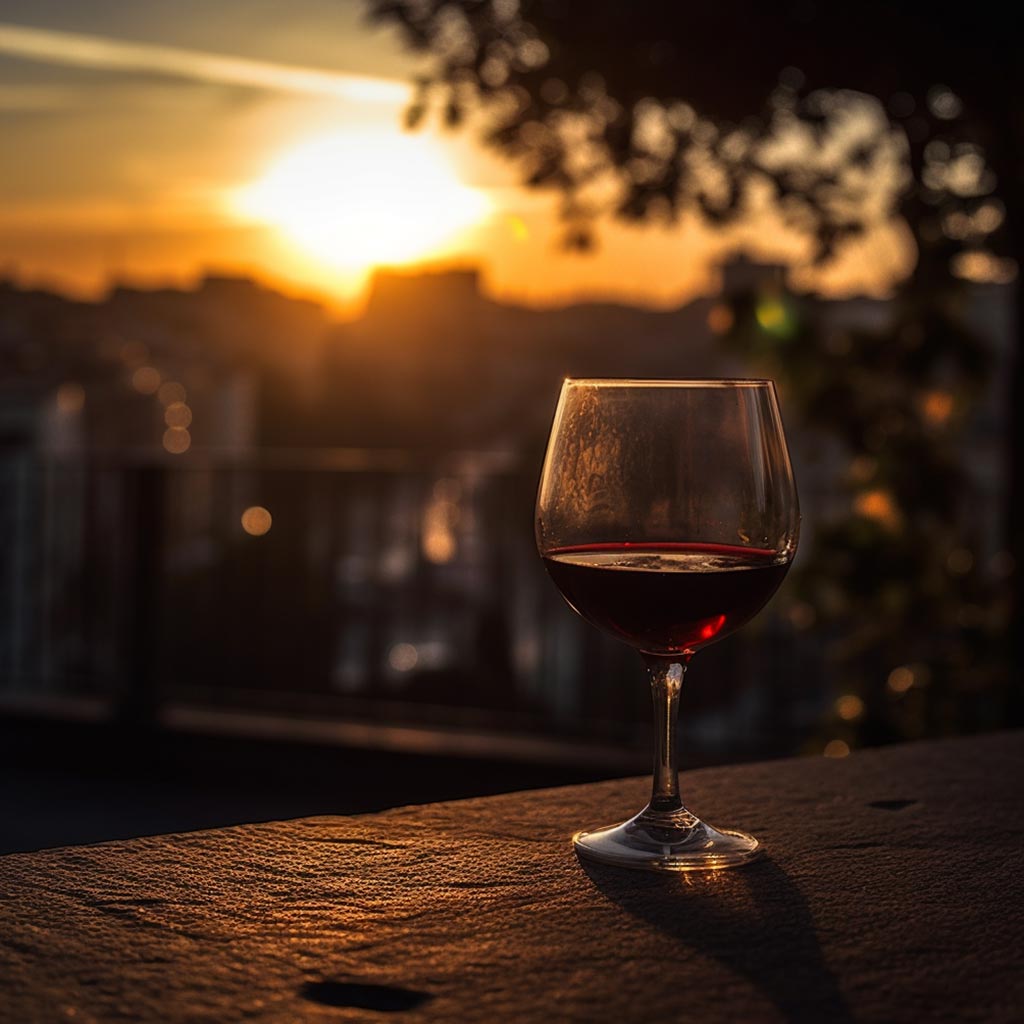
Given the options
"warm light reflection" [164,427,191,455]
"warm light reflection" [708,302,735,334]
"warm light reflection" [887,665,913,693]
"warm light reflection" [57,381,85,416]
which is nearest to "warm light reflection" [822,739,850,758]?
"warm light reflection" [887,665,913,693]

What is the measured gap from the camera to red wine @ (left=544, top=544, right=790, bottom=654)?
885mm

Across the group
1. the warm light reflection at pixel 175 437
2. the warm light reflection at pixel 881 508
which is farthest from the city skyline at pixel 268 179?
the warm light reflection at pixel 175 437

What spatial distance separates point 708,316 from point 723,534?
323cm

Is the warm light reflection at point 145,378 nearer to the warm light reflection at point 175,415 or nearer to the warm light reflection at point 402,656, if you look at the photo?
the warm light reflection at point 175,415

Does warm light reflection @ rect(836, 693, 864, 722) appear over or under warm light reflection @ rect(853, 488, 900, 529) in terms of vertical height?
under

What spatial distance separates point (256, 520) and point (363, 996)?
4987 mm

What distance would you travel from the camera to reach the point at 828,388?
4.04 m

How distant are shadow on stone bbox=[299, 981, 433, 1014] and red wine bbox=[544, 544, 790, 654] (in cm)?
36

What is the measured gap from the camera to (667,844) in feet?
2.69

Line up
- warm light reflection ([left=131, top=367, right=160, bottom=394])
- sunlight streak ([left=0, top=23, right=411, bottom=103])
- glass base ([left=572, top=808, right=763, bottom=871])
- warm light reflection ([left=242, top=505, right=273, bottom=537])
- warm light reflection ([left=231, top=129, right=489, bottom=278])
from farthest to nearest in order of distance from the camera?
warm light reflection ([left=131, top=367, right=160, bottom=394]), sunlight streak ([left=0, top=23, right=411, bottom=103]), warm light reflection ([left=231, top=129, right=489, bottom=278]), warm light reflection ([left=242, top=505, right=273, bottom=537]), glass base ([left=572, top=808, right=763, bottom=871])

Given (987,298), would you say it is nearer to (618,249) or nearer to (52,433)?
(618,249)

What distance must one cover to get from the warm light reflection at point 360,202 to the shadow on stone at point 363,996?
558 cm

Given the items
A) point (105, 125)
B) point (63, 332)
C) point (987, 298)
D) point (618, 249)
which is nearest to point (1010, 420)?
point (987, 298)

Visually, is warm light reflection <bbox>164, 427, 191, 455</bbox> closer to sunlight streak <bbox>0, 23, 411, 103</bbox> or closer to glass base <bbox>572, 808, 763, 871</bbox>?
sunlight streak <bbox>0, 23, 411, 103</bbox>
